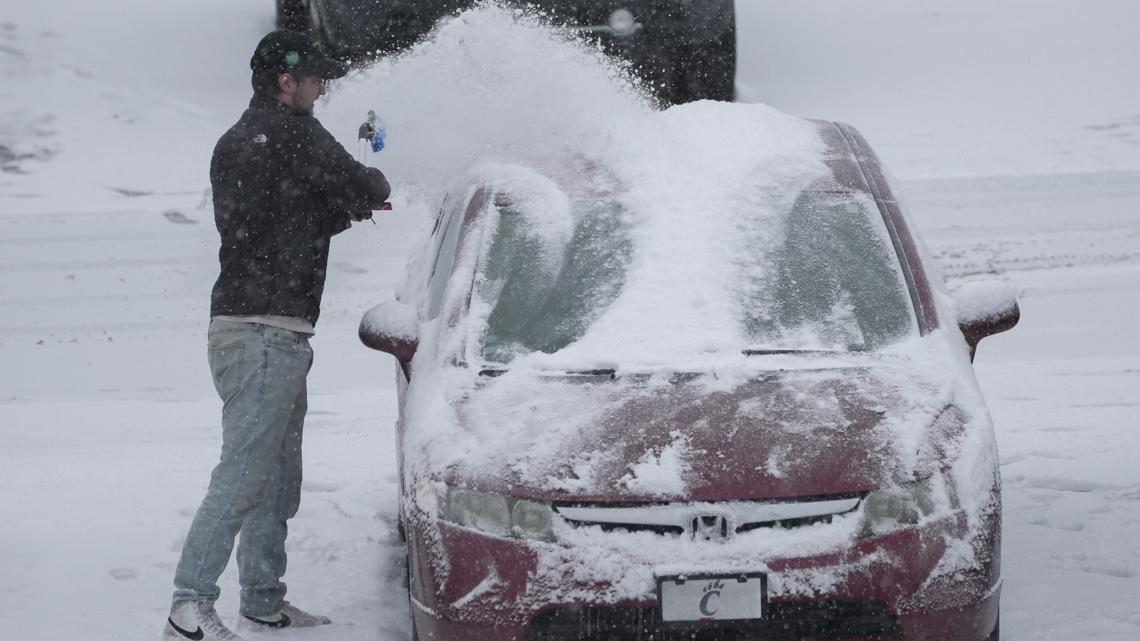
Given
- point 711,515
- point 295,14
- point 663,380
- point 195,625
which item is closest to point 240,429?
point 195,625

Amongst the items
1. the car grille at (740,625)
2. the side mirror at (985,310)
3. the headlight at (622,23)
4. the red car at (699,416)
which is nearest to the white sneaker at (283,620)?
the red car at (699,416)

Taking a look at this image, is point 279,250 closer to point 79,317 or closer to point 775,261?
point 775,261

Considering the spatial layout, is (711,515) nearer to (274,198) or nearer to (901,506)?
(901,506)

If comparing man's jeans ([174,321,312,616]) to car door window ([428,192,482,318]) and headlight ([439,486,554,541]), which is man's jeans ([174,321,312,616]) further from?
headlight ([439,486,554,541])

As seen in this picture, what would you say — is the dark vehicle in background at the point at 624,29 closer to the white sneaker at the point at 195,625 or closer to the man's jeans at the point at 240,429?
the man's jeans at the point at 240,429

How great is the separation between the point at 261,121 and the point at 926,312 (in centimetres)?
198

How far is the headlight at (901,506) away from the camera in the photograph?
3.39m

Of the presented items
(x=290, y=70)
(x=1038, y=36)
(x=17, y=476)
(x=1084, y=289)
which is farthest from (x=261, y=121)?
(x=1038, y=36)

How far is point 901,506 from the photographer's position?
11.2ft

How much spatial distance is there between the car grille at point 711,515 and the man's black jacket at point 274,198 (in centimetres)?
119

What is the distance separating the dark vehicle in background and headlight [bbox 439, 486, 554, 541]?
5265 millimetres

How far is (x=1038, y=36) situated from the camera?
Result: 14.5m

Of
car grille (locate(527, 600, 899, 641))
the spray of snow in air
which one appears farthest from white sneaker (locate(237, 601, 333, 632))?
the spray of snow in air

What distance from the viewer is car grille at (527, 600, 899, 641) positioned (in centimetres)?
333
